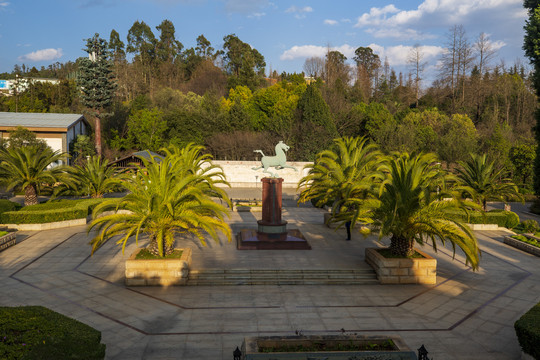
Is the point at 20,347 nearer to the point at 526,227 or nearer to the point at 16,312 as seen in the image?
the point at 16,312

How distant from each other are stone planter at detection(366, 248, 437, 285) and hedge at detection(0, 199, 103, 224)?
56.9ft

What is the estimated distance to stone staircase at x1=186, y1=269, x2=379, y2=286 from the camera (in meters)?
14.5

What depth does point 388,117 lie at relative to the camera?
54.1m

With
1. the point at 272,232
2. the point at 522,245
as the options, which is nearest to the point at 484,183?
the point at 522,245

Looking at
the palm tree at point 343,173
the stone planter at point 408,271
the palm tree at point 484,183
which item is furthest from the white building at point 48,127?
the palm tree at point 484,183

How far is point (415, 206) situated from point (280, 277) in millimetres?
5389

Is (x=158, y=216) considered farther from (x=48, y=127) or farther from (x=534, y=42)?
(x=48, y=127)

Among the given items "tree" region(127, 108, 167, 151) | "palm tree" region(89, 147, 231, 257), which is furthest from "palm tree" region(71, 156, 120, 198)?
"tree" region(127, 108, 167, 151)

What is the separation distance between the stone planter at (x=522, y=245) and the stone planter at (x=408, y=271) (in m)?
7.50

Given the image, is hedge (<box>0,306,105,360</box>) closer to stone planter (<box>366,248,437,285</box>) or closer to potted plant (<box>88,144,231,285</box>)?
potted plant (<box>88,144,231,285</box>)

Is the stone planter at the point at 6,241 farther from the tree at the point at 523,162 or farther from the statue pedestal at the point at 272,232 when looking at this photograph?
the tree at the point at 523,162

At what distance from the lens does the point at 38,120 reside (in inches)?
1615

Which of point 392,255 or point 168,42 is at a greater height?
point 168,42

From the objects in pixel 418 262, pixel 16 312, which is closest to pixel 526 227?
pixel 418 262
